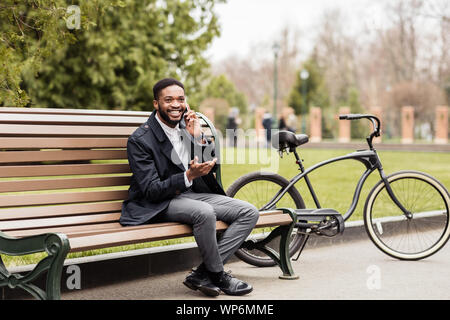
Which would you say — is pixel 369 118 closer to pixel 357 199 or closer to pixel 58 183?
pixel 357 199

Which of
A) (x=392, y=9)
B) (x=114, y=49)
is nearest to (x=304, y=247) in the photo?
(x=114, y=49)

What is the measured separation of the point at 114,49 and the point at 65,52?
1.60m

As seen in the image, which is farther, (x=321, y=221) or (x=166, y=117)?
(x=321, y=221)

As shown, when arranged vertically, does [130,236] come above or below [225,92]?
below

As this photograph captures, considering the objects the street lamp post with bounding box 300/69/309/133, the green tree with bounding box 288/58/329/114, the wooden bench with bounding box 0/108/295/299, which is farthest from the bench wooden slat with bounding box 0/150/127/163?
the green tree with bounding box 288/58/329/114

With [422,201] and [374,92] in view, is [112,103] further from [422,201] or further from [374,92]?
[374,92]

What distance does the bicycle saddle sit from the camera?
220 inches

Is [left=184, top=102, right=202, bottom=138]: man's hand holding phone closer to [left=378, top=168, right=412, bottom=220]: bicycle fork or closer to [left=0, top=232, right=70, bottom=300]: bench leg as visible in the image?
[left=0, top=232, right=70, bottom=300]: bench leg

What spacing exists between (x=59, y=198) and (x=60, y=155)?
0.29 metres

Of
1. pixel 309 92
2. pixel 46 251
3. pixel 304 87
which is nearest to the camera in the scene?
pixel 46 251

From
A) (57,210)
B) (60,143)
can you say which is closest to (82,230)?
(57,210)

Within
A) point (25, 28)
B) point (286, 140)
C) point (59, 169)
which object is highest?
point (25, 28)

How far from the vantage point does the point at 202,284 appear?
14.3 feet

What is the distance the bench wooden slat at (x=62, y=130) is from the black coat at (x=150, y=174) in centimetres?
28
